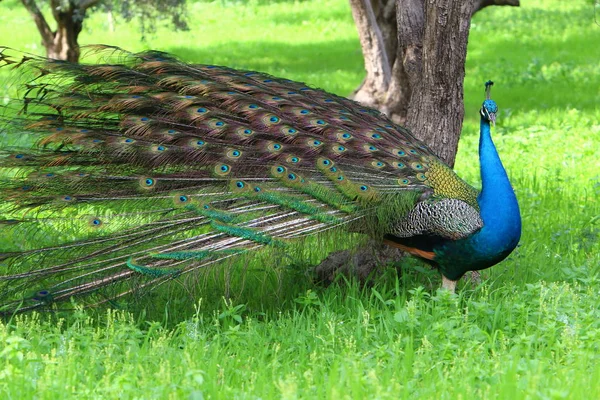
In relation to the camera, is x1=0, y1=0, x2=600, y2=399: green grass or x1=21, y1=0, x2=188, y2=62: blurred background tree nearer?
x1=0, y1=0, x2=600, y2=399: green grass

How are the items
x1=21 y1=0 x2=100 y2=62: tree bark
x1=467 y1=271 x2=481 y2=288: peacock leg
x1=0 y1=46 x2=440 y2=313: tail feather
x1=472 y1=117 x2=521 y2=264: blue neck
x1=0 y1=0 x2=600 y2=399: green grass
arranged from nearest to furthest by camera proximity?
1. x1=0 y1=0 x2=600 y2=399: green grass
2. x1=0 y1=46 x2=440 y2=313: tail feather
3. x1=472 y1=117 x2=521 y2=264: blue neck
4. x1=467 y1=271 x2=481 y2=288: peacock leg
5. x1=21 y1=0 x2=100 y2=62: tree bark

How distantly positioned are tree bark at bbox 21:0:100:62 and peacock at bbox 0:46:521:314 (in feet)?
37.2

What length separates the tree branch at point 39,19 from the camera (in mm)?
16578

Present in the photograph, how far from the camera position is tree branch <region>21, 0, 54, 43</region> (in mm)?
16578

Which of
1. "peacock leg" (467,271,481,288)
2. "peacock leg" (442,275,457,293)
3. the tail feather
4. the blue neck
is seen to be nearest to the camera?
the tail feather

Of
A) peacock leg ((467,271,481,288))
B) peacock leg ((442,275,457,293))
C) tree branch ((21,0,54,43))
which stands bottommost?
peacock leg ((467,271,481,288))

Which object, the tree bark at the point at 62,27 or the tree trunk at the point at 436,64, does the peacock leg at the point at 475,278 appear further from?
the tree bark at the point at 62,27

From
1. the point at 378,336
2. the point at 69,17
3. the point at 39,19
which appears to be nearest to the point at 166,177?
the point at 378,336

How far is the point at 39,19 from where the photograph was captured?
56.3 ft

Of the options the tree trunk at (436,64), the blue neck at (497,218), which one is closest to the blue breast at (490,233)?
the blue neck at (497,218)

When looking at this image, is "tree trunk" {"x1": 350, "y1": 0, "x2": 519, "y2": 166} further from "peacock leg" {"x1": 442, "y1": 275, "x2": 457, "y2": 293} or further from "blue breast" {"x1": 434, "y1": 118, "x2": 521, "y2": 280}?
"peacock leg" {"x1": 442, "y1": 275, "x2": 457, "y2": 293}

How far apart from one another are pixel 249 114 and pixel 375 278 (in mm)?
1441

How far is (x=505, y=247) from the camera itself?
5387mm

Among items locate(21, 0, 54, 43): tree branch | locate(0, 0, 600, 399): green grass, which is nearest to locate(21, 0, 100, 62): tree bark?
locate(21, 0, 54, 43): tree branch
